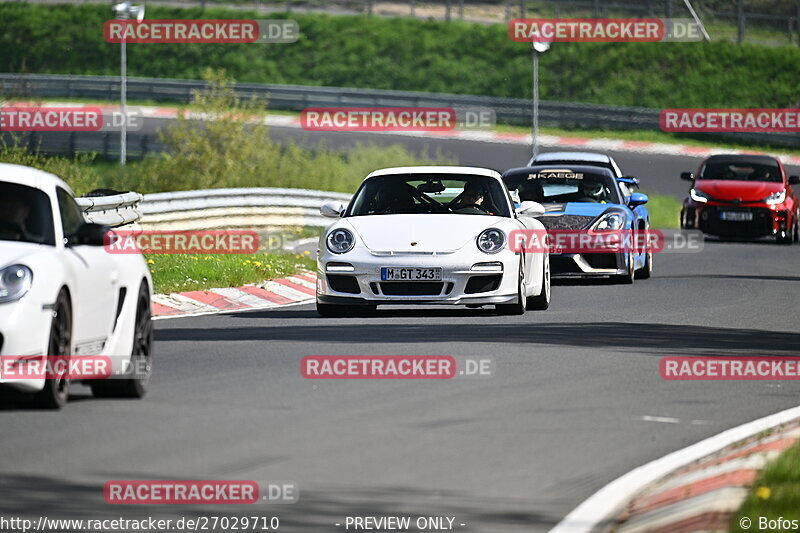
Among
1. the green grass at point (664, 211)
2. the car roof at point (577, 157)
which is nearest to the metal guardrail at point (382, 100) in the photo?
the green grass at point (664, 211)

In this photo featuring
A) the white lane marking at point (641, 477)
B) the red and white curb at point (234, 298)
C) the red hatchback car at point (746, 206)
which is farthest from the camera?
the red hatchback car at point (746, 206)

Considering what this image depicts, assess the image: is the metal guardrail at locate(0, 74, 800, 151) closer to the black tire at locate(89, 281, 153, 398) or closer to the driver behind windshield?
the driver behind windshield

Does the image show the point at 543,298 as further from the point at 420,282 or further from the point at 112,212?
the point at 112,212

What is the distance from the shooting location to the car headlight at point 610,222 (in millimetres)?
21750

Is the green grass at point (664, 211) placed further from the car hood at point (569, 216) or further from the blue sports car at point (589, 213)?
the car hood at point (569, 216)

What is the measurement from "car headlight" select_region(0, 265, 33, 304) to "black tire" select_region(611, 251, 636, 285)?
1329 centimetres

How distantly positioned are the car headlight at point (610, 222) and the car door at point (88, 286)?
1107 cm

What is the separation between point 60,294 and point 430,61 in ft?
198

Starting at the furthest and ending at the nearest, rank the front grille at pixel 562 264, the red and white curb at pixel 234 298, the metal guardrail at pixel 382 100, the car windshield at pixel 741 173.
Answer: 1. the metal guardrail at pixel 382 100
2. the car windshield at pixel 741 173
3. the front grille at pixel 562 264
4. the red and white curb at pixel 234 298

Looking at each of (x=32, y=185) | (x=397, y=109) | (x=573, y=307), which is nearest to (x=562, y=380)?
(x=32, y=185)

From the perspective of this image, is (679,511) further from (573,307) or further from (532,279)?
(573,307)

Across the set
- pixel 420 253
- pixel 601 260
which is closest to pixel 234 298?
pixel 420 253

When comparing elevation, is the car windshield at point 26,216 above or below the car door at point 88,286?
above

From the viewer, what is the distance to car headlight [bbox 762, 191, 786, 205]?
32.4 meters
